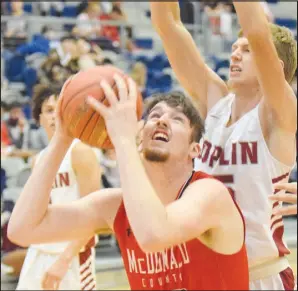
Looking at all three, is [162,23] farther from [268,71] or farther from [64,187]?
[64,187]

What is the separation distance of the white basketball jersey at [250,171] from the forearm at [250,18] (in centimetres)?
81

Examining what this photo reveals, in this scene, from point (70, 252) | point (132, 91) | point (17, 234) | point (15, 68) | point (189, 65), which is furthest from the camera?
point (15, 68)

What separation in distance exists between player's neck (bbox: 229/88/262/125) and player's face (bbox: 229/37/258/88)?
0.09 m

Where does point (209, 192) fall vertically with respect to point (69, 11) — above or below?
below

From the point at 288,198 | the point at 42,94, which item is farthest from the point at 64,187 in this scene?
the point at 288,198

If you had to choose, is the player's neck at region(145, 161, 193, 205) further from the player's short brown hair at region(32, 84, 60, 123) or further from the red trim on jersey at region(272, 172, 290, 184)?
the player's short brown hair at region(32, 84, 60, 123)

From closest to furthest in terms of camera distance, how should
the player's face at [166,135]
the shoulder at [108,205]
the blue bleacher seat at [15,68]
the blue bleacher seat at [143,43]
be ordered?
the player's face at [166,135] < the shoulder at [108,205] < the blue bleacher seat at [15,68] < the blue bleacher seat at [143,43]

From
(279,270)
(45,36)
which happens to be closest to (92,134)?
(279,270)

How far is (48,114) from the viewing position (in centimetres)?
442

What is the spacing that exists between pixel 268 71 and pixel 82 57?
658cm

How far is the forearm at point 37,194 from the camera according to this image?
230 centimetres

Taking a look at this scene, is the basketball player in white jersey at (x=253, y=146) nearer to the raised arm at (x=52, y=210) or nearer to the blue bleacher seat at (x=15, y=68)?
the raised arm at (x=52, y=210)

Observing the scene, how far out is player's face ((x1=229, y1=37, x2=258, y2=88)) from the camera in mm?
2848

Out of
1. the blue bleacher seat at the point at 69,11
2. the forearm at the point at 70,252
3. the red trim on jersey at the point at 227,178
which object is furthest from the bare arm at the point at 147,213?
the blue bleacher seat at the point at 69,11
